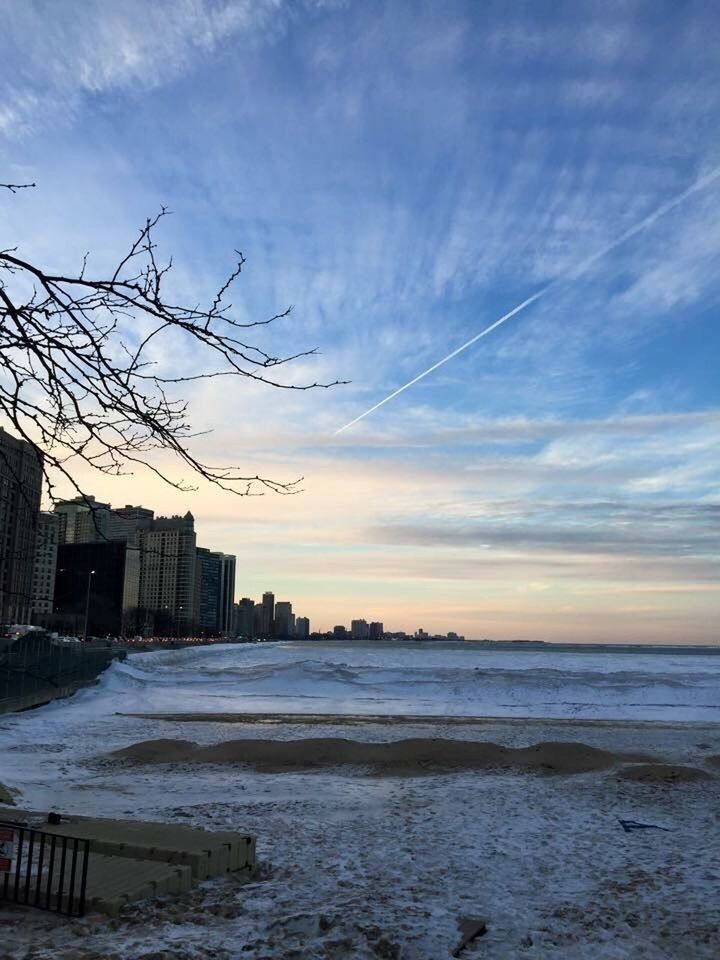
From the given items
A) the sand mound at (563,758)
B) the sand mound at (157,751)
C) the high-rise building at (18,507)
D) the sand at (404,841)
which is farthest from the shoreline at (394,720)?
the high-rise building at (18,507)

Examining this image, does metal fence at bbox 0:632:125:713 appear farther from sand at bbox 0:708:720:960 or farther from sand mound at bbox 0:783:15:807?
sand mound at bbox 0:783:15:807

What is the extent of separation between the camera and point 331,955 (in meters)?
7.73

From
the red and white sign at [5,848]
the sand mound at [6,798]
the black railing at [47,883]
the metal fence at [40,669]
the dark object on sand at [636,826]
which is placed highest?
the metal fence at [40,669]

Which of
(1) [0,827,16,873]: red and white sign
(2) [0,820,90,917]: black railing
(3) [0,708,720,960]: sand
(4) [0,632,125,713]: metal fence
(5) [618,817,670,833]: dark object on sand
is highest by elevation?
(4) [0,632,125,713]: metal fence

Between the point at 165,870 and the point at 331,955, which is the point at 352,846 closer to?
the point at 165,870

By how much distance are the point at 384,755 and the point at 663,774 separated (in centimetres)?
755

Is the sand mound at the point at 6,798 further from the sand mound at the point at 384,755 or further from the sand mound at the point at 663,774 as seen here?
the sand mound at the point at 663,774

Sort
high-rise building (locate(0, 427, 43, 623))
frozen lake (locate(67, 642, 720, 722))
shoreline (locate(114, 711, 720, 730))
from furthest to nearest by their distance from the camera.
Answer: frozen lake (locate(67, 642, 720, 722)) → shoreline (locate(114, 711, 720, 730)) → high-rise building (locate(0, 427, 43, 623))

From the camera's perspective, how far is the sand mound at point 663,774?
19734 millimetres

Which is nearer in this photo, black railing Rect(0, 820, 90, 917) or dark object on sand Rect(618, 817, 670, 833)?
black railing Rect(0, 820, 90, 917)

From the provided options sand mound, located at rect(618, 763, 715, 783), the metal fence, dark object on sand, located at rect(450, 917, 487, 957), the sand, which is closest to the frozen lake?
the metal fence

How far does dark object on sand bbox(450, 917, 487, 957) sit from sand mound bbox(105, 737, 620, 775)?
11.9 metres

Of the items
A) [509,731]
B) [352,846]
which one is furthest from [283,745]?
[352,846]

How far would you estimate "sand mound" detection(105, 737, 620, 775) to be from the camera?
852 inches
